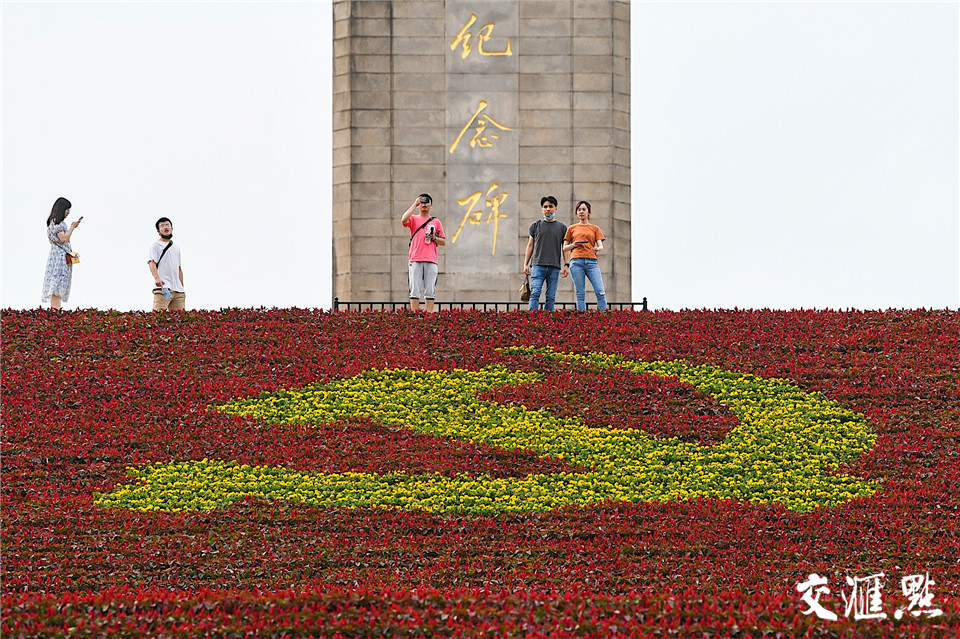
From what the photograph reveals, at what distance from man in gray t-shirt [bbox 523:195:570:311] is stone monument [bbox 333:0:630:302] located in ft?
20.6

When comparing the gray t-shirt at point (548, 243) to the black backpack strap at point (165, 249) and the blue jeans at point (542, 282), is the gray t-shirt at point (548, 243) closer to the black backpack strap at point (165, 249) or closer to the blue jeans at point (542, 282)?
the blue jeans at point (542, 282)

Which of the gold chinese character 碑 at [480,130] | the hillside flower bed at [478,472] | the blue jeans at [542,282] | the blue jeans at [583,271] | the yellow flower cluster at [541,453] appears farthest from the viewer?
the gold chinese character 碑 at [480,130]

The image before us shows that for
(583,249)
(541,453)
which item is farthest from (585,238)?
(541,453)

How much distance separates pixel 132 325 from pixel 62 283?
1770 mm

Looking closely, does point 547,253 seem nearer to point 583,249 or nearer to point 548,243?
point 548,243

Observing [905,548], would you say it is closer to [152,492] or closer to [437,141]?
[152,492]

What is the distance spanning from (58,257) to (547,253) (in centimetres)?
702

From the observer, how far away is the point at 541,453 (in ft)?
43.7

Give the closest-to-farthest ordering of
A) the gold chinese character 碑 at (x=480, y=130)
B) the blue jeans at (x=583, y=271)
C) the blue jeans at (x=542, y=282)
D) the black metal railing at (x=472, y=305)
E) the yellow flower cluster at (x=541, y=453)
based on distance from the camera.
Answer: the yellow flower cluster at (x=541, y=453) < the blue jeans at (x=583, y=271) < the blue jeans at (x=542, y=282) < the black metal railing at (x=472, y=305) < the gold chinese character 碑 at (x=480, y=130)

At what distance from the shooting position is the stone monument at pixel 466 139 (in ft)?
81.7

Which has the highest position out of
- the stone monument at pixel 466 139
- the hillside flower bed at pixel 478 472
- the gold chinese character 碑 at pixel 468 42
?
the gold chinese character 碑 at pixel 468 42

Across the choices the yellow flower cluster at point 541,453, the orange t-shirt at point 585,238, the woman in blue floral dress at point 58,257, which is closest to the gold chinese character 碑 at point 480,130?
the orange t-shirt at point 585,238

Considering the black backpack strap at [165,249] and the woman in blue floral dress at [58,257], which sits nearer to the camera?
the black backpack strap at [165,249]

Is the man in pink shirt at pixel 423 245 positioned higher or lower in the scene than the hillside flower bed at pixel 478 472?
higher
